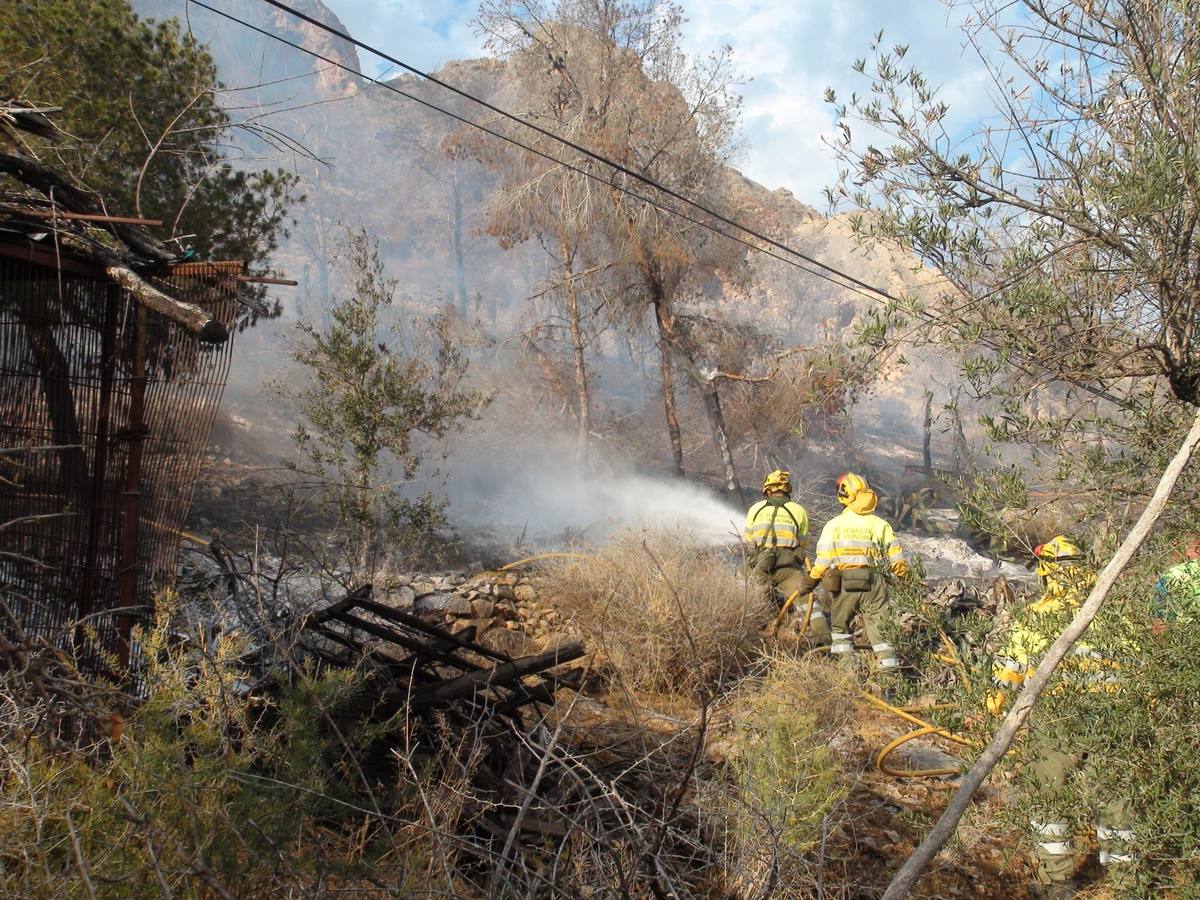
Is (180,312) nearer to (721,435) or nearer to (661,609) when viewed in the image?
(661,609)

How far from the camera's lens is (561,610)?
798 cm

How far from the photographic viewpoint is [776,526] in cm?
794

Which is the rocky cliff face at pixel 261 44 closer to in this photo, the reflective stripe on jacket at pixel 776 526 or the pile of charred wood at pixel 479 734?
the reflective stripe on jacket at pixel 776 526

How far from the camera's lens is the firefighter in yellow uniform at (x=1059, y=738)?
3.24 metres

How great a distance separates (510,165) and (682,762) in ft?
49.7

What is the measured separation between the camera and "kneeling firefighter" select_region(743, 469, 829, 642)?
7927 mm

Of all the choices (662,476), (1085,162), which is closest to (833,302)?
(662,476)

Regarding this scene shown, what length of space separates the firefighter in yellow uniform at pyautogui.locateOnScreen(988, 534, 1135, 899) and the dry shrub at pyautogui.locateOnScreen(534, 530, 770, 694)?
2409mm

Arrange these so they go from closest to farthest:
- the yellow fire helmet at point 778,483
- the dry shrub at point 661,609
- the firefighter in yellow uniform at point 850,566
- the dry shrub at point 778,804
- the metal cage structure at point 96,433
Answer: the dry shrub at point 778,804, the metal cage structure at point 96,433, the dry shrub at point 661,609, the firefighter in yellow uniform at point 850,566, the yellow fire helmet at point 778,483

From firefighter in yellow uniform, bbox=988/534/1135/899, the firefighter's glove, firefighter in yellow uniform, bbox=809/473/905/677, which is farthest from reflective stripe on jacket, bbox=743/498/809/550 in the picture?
the firefighter's glove

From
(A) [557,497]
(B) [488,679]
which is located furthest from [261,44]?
(B) [488,679]

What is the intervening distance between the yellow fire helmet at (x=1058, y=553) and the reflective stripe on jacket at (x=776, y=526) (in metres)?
3.95

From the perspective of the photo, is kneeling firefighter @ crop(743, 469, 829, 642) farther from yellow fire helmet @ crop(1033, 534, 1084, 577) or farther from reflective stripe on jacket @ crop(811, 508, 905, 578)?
yellow fire helmet @ crop(1033, 534, 1084, 577)

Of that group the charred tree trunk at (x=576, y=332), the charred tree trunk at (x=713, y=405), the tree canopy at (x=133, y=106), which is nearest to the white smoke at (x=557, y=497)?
the charred tree trunk at (x=713, y=405)
